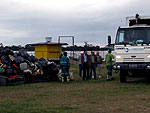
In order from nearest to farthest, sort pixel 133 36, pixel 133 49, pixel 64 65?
1. pixel 133 49
2. pixel 133 36
3. pixel 64 65

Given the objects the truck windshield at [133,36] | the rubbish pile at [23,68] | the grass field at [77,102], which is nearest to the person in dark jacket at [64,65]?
the rubbish pile at [23,68]

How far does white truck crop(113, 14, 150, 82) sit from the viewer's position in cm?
1678

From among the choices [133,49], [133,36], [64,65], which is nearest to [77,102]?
[133,49]

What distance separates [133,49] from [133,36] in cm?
77

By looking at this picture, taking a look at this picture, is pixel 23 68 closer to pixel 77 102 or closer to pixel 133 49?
pixel 133 49

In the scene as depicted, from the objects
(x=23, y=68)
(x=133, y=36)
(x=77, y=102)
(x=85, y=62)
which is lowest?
(x=77, y=102)

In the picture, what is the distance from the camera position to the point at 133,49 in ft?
55.6

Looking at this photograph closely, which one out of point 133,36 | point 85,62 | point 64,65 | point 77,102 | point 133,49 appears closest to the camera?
point 77,102

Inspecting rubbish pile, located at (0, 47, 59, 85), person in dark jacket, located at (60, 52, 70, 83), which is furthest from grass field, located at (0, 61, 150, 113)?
person in dark jacket, located at (60, 52, 70, 83)

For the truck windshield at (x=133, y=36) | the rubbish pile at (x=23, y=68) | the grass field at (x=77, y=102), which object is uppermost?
the truck windshield at (x=133, y=36)

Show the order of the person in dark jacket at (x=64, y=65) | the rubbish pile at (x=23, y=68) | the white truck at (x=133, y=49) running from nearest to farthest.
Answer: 1. the white truck at (x=133, y=49)
2. the rubbish pile at (x=23, y=68)
3. the person in dark jacket at (x=64, y=65)

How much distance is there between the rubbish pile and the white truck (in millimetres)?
4374

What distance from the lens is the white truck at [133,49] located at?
1678cm

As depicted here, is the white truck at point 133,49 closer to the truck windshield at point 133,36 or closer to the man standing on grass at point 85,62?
the truck windshield at point 133,36
